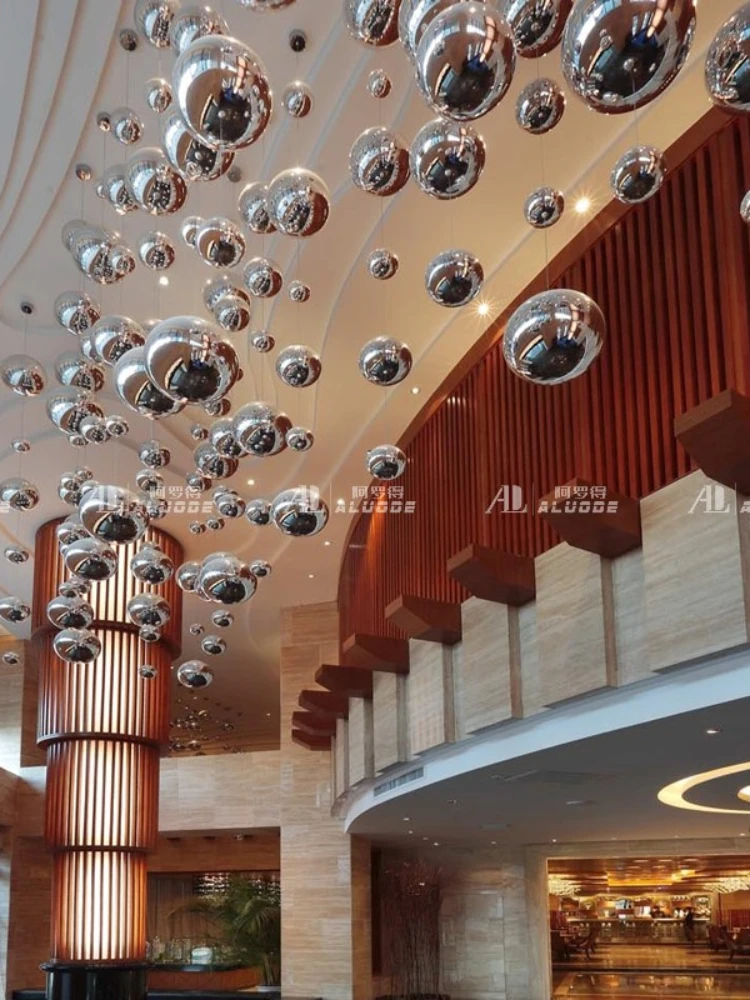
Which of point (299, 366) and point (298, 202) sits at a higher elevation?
point (298, 202)

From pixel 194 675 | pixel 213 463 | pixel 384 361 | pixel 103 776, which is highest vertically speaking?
pixel 384 361

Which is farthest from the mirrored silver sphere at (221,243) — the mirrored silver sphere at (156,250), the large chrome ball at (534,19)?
the large chrome ball at (534,19)

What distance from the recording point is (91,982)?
1231 centimetres

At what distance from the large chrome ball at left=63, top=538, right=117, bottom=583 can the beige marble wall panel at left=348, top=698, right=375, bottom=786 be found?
4555 mm

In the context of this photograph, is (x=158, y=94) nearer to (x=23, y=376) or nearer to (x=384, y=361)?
(x=384, y=361)

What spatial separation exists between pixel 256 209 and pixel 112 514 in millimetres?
1527

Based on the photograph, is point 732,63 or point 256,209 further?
point 256,209

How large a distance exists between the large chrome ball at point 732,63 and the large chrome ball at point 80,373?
4074 mm

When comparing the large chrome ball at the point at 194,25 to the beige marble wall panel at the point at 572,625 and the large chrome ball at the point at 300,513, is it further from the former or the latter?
the beige marble wall panel at the point at 572,625

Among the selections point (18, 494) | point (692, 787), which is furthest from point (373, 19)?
point (692, 787)

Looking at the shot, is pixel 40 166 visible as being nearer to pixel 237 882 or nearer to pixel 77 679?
pixel 77 679

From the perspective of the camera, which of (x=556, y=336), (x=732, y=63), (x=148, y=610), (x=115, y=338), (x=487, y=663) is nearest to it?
(x=732, y=63)

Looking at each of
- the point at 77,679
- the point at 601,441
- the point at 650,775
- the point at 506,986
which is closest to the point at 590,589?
the point at 601,441

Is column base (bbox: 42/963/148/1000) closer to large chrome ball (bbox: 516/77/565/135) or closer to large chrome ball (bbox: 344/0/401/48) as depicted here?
large chrome ball (bbox: 516/77/565/135)
